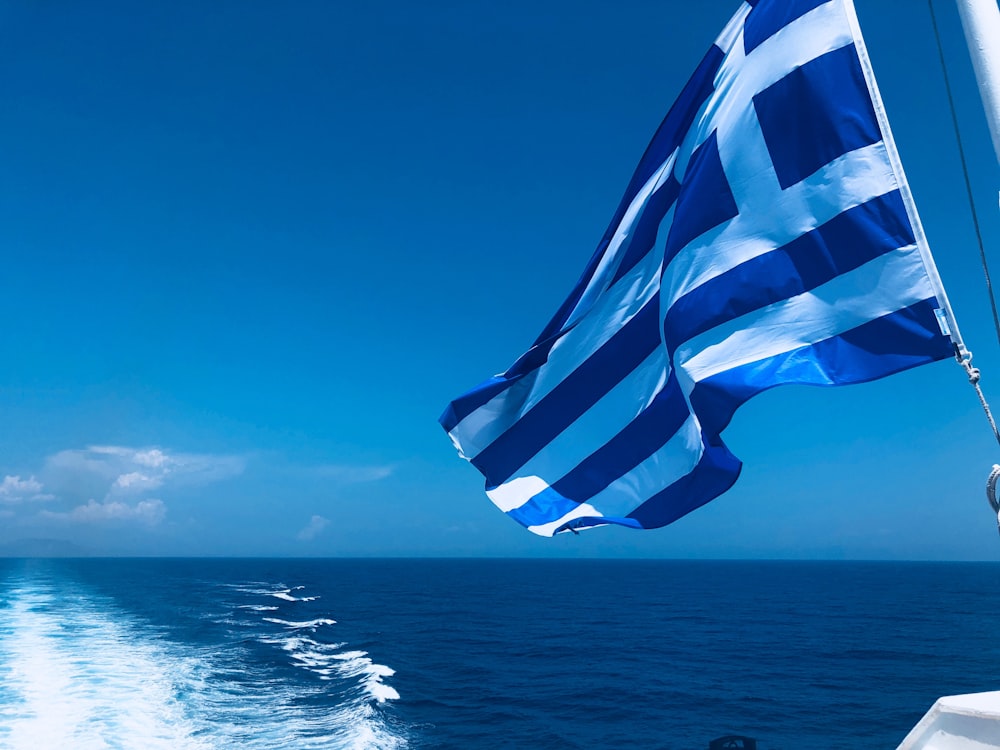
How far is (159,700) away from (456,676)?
46.8 ft

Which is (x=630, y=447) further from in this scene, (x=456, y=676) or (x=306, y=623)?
(x=306, y=623)

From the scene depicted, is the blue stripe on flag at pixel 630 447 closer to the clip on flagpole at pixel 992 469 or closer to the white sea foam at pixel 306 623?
the clip on flagpole at pixel 992 469

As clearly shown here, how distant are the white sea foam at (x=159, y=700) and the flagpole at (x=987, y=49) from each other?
72.6 feet

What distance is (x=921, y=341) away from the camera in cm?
414

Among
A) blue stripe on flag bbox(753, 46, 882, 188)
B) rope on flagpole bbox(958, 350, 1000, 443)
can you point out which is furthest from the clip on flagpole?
blue stripe on flag bbox(753, 46, 882, 188)

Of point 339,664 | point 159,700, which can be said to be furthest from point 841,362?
point 339,664

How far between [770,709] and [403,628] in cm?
2889

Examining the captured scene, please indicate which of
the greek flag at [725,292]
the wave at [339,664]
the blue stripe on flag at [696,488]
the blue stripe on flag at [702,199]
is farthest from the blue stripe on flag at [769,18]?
the wave at [339,664]

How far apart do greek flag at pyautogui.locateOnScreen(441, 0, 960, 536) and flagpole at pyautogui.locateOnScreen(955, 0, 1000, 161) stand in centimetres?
84

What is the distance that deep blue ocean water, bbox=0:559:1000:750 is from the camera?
75.9ft

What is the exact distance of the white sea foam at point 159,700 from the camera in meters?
20.4

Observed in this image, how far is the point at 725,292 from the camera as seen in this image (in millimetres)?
5254

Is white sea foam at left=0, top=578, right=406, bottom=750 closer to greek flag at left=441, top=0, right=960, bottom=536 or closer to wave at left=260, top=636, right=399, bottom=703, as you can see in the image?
wave at left=260, top=636, right=399, bottom=703

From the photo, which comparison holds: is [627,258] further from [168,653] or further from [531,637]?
[531,637]
